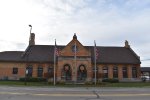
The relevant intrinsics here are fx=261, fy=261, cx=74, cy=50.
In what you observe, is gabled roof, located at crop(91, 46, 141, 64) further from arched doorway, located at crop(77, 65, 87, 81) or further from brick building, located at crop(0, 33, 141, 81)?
arched doorway, located at crop(77, 65, 87, 81)

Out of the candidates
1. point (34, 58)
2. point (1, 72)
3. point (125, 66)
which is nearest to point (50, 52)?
point (34, 58)

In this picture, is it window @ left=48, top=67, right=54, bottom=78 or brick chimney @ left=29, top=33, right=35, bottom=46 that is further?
brick chimney @ left=29, top=33, right=35, bottom=46

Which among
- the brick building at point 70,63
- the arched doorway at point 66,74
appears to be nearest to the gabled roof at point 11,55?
the brick building at point 70,63

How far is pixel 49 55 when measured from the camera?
5725 cm

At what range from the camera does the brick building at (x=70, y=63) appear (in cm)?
5272

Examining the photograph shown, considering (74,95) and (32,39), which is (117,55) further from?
(74,95)

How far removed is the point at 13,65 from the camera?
181 feet

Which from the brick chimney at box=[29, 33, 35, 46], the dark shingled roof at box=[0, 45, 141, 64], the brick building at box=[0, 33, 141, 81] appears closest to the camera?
the brick building at box=[0, 33, 141, 81]

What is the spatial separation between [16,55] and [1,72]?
484 cm

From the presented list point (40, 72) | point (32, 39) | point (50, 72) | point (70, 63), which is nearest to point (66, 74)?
point (70, 63)

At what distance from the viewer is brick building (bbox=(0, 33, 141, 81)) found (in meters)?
52.7

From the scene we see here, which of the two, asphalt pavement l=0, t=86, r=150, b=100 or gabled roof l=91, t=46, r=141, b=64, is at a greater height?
gabled roof l=91, t=46, r=141, b=64

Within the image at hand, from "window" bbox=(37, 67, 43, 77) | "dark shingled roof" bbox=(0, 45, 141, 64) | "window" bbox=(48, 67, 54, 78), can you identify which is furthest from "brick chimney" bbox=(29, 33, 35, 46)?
"window" bbox=(48, 67, 54, 78)

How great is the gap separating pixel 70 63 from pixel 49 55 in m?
6.85
